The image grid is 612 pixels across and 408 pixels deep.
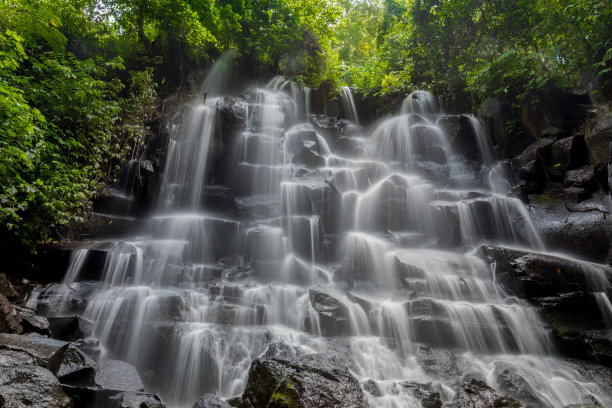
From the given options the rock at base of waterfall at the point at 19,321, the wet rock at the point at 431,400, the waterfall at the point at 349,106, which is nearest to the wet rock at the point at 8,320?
the rock at base of waterfall at the point at 19,321

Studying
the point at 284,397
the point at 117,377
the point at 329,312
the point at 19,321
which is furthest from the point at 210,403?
the point at 19,321

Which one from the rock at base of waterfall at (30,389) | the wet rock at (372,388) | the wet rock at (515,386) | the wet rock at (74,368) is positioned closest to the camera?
the rock at base of waterfall at (30,389)

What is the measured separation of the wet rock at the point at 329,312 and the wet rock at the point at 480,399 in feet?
7.83

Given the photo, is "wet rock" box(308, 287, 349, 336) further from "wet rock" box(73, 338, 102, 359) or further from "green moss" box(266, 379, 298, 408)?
"wet rock" box(73, 338, 102, 359)

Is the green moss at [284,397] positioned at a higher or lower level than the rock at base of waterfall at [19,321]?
lower

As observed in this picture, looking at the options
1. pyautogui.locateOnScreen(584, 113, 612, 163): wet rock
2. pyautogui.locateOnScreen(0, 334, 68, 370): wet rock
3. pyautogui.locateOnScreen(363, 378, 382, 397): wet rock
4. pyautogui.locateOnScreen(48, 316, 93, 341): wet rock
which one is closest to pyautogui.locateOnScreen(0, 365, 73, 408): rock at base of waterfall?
pyautogui.locateOnScreen(0, 334, 68, 370): wet rock

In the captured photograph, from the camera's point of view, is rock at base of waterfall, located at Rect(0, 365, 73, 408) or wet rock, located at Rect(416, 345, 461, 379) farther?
wet rock, located at Rect(416, 345, 461, 379)

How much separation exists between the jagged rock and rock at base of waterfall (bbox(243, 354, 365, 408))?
4.82 metres

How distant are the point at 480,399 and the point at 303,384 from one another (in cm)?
234

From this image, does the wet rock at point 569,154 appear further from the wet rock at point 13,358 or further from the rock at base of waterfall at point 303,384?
the wet rock at point 13,358

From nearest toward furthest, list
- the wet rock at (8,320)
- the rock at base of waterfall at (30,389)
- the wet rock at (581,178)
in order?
the rock at base of waterfall at (30,389) → the wet rock at (8,320) → the wet rock at (581,178)

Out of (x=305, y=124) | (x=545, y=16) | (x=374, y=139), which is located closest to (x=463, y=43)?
(x=545, y=16)

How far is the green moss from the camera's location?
3082 mm

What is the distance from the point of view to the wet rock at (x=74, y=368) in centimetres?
358
